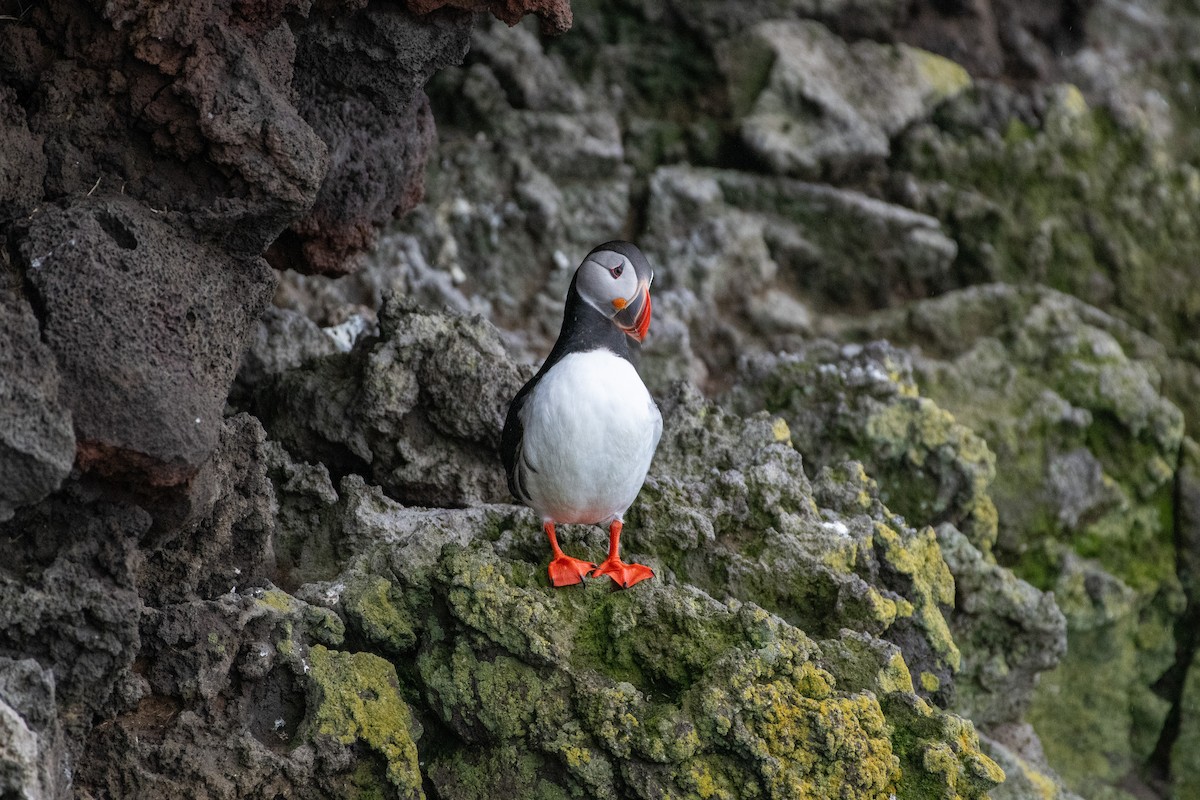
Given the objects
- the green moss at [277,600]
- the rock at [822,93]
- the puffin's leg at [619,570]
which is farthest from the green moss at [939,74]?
the green moss at [277,600]

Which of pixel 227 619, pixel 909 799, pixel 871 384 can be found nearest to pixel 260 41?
pixel 227 619

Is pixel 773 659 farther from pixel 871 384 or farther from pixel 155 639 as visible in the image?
pixel 871 384

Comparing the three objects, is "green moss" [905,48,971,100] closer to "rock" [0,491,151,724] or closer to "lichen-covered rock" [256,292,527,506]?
"lichen-covered rock" [256,292,527,506]

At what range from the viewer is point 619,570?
463 cm

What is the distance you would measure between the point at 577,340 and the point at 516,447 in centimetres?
45

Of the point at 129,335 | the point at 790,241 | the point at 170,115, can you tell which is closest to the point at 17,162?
the point at 170,115

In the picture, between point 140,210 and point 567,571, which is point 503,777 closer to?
point 567,571

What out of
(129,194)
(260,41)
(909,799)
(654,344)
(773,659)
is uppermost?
(260,41)

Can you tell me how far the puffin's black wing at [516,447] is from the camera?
15.5 feet

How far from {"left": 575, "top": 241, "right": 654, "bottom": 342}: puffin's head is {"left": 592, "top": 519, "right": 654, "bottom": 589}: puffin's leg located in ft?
2.62

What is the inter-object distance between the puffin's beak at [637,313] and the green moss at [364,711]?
1.50m

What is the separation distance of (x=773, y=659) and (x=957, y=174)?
5571 mm

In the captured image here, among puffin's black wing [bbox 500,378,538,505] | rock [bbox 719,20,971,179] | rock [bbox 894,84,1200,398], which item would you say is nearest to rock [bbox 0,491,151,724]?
puffin's black wing [bbox 500,378,538,505]

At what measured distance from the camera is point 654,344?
25.2ft
